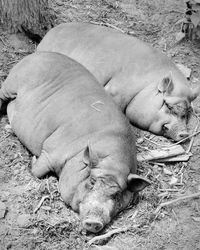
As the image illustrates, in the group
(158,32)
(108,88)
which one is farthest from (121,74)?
(158,32)

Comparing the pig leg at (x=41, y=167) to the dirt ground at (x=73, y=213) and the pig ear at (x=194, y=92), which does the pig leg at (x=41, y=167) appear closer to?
the dirt ground at (x=73, y=213)

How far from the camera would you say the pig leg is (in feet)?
18.1

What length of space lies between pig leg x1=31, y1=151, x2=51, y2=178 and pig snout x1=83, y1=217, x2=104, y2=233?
874mm

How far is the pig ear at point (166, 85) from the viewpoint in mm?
6637

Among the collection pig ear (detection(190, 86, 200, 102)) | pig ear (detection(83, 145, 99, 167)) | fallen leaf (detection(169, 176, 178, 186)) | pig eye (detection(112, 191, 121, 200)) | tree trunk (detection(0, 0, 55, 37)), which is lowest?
fallen leaf (detection(169, 176, 178, 186))

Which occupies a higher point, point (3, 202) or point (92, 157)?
point (92, 157)

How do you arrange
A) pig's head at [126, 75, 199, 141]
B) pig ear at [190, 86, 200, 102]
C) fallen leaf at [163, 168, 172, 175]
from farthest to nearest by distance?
pig ear at [190, 86, 200, 102] < pig's head at [126, 75, 199, 141] < fallen leaf at [163, 168, 172, 175]

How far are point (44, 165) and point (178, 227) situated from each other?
58.7 inches

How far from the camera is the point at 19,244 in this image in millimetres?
4844

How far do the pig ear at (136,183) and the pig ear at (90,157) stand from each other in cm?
36

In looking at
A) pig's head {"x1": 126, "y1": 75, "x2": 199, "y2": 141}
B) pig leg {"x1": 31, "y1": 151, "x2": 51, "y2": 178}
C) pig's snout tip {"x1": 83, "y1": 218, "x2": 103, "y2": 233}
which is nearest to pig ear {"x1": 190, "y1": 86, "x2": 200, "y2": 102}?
pig's head {"x1": 126, "y1": 75, "x2": 199, "y2": 141}

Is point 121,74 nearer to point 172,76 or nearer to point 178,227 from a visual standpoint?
point 172,76

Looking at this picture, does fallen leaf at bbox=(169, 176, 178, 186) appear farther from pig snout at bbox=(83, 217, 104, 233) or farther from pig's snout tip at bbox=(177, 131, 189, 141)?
pig snout at bbox=(83, 217, 104, 233)

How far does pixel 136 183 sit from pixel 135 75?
2.17 metres
